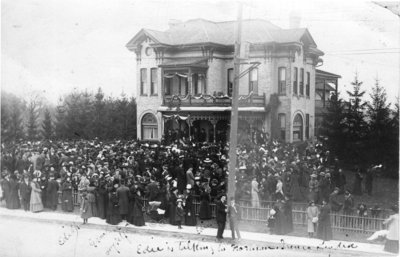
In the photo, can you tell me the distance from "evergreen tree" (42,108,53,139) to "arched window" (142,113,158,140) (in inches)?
107

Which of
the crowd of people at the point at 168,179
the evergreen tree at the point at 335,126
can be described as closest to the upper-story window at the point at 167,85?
the crowd of people at the point at 168,179

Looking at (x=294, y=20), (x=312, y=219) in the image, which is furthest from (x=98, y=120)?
(x=312, y=219)

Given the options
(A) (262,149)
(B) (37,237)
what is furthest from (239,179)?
(B) (37,237)

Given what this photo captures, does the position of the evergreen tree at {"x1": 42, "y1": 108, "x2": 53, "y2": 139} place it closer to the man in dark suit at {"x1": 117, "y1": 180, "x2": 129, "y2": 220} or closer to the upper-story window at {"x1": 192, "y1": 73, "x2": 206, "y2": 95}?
the man in dark suit at {"x1": 117, "y1": 180, "x2": 129, "y2": 220}

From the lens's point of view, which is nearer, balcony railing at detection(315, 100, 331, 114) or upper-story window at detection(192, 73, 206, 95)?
balcony railing at detection(315, 100, 331, 114)

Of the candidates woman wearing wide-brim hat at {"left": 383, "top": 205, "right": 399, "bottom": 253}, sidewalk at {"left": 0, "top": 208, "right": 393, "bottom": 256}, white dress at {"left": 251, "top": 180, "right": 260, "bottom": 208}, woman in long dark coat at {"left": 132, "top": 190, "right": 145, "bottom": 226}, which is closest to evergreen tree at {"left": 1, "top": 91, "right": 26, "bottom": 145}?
sidewalk at {"left": 0, "top": 208, "right": 393, "bottom": 256}

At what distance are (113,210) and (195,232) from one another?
2474 mm

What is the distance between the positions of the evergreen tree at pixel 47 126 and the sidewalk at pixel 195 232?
7.51ft

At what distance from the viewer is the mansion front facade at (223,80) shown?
1287cm

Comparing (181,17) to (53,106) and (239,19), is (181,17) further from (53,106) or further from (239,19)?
(53,106)

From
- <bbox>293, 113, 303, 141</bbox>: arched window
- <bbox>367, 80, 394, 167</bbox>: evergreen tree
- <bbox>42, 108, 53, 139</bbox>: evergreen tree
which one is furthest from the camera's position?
<bbox>42, 108, 53, 139</bbox>: evergreen tree

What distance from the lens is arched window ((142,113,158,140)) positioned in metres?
13.9

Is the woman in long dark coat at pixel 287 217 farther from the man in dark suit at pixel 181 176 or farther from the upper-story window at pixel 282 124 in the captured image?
the man in dark suit at pixel 181 176

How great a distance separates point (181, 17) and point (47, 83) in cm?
420
